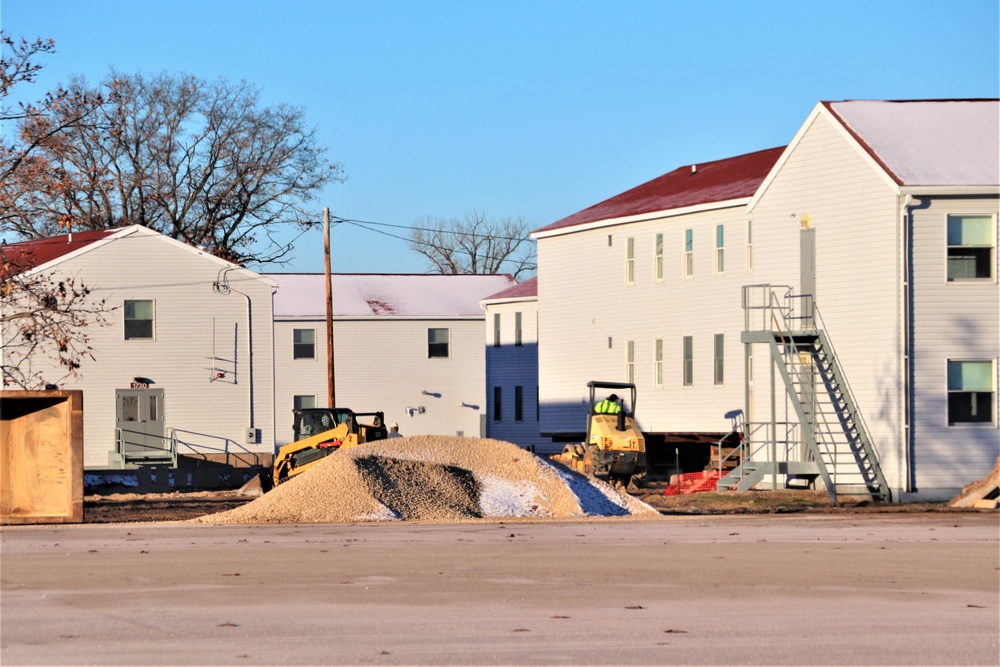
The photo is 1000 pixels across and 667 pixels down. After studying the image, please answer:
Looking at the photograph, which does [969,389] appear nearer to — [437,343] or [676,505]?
[676,505]

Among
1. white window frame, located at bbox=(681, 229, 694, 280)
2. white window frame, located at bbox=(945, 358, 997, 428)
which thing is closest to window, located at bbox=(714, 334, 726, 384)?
white window frame, located at bbox=(681, 229, 694, 280)

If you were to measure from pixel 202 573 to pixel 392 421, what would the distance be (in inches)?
1690

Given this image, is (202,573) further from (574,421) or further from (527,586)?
(574,421)

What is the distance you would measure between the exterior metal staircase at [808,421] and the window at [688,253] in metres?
7.47

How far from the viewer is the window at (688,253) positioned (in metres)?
43.2

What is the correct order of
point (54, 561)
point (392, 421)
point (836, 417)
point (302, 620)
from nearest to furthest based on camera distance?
1. point (302, 620)
2. point (54, 561)
3. point (836, 417)
4. point (392, 421)

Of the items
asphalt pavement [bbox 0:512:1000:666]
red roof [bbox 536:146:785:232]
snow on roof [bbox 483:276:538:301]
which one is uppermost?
red roof [bbox 536:146:785:232]

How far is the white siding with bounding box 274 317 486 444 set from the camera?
59.8 metres

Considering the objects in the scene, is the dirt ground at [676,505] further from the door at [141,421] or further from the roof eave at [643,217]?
the door at [141,421]

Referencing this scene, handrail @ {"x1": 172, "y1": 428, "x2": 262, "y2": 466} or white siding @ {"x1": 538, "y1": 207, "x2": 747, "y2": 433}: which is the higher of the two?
white siding @ {"x1": 538, "y1": 207, "x2": 747, "y2": 433}

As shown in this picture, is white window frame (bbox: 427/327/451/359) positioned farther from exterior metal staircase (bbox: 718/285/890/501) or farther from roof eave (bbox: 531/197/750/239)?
exterior metal staircase (bbox: 718/285/890/501)

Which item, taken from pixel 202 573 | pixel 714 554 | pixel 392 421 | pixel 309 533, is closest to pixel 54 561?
pixel 202 573

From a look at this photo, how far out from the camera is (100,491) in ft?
144

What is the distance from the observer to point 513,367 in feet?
201
